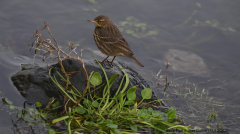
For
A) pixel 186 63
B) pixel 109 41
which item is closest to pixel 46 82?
pixel 109 41

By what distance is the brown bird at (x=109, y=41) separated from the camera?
5.79 metres

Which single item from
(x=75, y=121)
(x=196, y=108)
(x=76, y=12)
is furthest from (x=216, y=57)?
(x=75, y=121)

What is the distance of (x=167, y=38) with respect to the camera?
8547 millimetres

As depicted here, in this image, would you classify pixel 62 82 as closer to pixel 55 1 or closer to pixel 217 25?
pixel 55 1

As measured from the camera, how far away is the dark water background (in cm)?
605

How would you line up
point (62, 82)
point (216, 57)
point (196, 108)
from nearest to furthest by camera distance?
1. point (62, 82)
2. point (196, 108)
3. point (216, 57)

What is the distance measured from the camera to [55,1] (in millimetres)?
9422

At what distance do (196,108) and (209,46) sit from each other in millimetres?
3375

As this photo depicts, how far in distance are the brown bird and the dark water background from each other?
1.25 metres

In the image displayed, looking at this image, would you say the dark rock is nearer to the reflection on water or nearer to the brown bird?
the brown bird

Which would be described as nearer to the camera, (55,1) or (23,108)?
(23,108)

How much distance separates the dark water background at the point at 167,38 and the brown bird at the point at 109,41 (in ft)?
4.10

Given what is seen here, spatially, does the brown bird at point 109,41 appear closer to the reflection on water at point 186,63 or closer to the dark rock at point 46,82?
the dark rock at point 46,82

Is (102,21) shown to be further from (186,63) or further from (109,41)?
(186,63)
